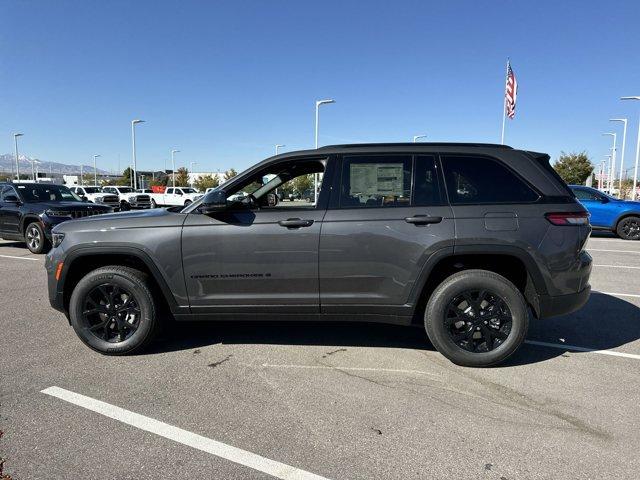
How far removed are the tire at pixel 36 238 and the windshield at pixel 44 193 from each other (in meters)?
0.80

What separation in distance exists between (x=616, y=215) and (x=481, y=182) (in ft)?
41.6

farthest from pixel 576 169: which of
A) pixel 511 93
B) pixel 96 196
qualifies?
pixel 96 196

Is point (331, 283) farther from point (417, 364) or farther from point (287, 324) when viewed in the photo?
point (287, 324)

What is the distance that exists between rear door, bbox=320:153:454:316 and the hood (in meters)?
1.37

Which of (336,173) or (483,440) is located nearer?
(483,440)

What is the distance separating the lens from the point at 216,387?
3.50m

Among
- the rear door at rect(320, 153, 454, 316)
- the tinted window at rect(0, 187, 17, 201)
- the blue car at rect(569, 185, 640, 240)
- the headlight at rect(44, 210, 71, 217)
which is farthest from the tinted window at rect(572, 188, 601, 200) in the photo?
the tinted window at rect(0, 187, 17, 201)

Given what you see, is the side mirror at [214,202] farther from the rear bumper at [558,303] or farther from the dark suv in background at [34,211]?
the dark suv in background at [34,211]

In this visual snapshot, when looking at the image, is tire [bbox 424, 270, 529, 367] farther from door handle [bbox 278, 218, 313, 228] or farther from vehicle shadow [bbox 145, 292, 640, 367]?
door handle [bbox 278, 218, 313, 228]

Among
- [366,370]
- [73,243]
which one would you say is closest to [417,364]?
[366,370]

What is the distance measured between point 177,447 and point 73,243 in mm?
2264

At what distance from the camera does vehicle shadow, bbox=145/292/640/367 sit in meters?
4.43

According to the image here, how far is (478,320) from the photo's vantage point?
3.85m

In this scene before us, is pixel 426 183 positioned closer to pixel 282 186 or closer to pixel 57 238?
pixel 282 186
